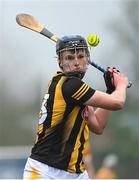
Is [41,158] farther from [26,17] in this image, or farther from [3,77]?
[3,77]

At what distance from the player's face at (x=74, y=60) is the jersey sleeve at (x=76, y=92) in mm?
85

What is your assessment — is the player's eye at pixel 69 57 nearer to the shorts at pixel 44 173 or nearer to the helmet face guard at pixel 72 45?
the helmet face guard at pixel 72 45

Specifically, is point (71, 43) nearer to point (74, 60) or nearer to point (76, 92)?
point (74, 60)

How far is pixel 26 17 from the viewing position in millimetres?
5637

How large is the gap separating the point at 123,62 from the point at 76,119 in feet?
24.2

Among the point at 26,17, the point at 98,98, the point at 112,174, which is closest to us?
the point at 98,98

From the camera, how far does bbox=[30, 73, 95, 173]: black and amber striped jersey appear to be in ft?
15.6

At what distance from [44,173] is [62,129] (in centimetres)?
29

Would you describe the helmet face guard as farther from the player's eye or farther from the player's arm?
the player's arm

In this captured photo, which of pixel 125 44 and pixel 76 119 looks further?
pixel 125 44

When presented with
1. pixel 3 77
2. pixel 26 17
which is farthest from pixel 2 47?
pixel 26 17

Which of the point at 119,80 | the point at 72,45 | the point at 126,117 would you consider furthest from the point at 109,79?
the point at 126,117

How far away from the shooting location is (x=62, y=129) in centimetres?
477

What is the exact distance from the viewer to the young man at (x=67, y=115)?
15.5 feet
